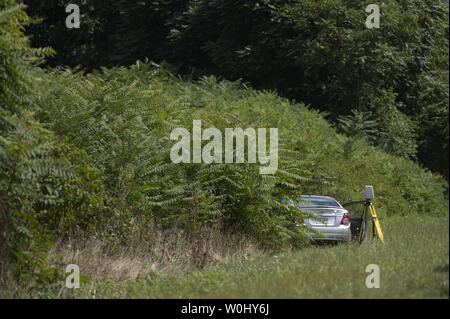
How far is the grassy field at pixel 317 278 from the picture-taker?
303 inches

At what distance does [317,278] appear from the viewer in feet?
29.0

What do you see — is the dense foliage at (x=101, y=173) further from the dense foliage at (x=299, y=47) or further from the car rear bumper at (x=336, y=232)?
the dense foliage at (x=299, y=47)

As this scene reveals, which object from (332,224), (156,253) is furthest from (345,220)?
(156,253)

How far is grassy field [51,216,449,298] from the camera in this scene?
7.70 m

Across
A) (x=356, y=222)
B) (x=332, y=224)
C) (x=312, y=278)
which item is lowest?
(x=356, y=222)

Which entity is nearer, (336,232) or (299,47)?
(336,232)

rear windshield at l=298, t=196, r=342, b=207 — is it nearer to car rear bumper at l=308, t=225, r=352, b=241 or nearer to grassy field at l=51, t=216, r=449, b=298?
car rear bumper at l=308, t=225, r=352, b=241

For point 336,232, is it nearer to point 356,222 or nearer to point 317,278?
point 356,222

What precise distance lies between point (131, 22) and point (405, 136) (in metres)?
16.6

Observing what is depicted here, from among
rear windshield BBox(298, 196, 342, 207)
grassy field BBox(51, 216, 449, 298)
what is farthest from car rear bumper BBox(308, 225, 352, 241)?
grassy field BBox(51, 216, 449, 298)

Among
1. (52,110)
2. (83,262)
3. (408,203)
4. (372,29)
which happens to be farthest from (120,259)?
(372,29)

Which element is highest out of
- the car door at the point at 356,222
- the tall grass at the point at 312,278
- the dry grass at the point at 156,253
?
the tall grass at the point at 312,278

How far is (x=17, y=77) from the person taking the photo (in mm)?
9289

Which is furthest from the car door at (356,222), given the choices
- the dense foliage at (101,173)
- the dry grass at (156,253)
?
the dry grass at (156,253)
